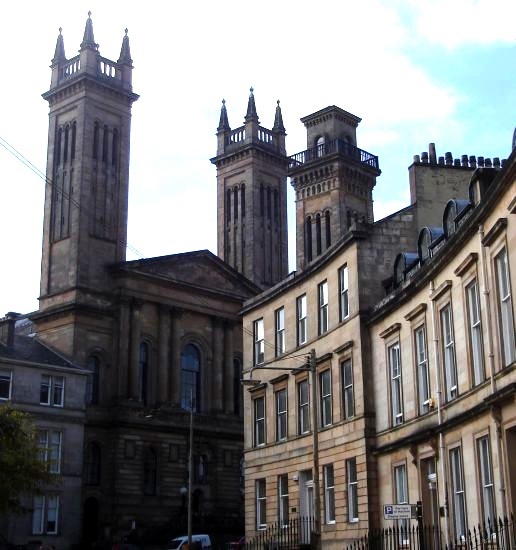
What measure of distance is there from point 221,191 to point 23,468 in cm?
5415

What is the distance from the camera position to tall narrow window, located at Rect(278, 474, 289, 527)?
3759cm

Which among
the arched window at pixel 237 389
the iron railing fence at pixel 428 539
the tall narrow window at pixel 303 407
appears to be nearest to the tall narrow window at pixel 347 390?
the tall narrow window at pixel 303 407

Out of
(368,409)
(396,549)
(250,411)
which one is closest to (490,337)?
(396,549)

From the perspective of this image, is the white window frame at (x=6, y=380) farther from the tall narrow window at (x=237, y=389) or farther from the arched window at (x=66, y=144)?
the tall narrow window at (x=237, y=389)

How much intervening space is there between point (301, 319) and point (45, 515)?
28038 mm

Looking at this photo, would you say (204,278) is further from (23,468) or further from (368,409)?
(368,409)

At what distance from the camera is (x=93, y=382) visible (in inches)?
2596

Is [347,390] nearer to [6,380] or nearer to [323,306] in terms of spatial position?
[323,306]

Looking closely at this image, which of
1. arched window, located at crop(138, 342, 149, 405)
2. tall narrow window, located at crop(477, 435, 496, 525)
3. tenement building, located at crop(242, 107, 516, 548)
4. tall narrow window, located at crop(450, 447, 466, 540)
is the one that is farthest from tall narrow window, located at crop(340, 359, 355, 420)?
arched window, located at crop(138, 342, 149, 405)

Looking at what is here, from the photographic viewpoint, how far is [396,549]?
87.5 feet

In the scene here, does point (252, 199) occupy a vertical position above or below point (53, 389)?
above

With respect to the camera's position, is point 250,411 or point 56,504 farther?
point 56,504

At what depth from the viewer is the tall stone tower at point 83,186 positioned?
6625 cm

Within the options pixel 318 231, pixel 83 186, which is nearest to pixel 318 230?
pixel 318 231
